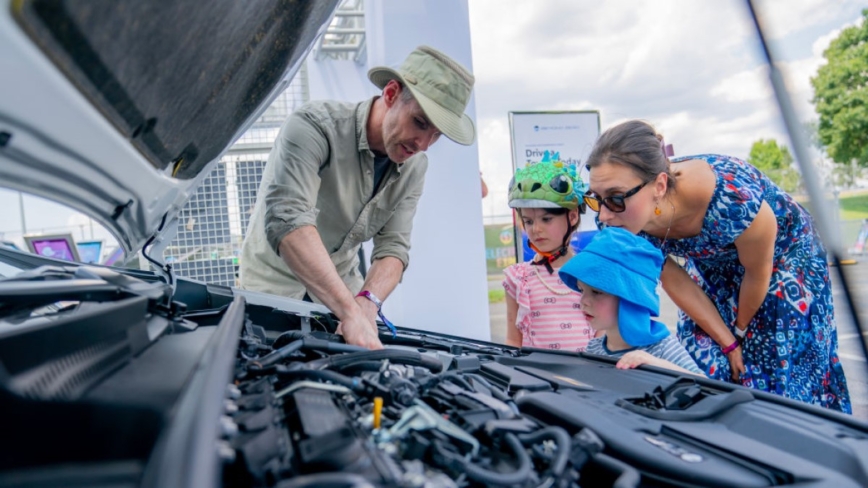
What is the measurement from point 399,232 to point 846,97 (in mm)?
18864

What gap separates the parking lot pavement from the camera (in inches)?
33.6

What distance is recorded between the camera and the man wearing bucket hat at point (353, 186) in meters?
1.75

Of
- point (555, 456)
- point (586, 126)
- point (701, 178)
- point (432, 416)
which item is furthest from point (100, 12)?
point (586, 126)

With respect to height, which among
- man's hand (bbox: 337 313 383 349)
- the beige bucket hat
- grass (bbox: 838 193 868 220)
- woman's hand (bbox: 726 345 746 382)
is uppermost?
the beige bucket hat

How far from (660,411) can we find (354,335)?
763 mm

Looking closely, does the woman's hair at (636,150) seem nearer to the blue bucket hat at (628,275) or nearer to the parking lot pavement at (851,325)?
the blue bucket hat at (628,275)

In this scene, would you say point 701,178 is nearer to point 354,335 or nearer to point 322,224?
point 354,335

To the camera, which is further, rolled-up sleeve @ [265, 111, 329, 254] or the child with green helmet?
the child with green helmet

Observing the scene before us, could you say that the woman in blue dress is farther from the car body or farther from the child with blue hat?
the car body

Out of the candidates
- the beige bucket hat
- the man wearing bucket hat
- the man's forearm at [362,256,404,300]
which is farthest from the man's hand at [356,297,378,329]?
the beige bucket hat

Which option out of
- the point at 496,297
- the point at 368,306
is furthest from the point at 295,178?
the point at 496,297

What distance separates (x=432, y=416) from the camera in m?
0.75

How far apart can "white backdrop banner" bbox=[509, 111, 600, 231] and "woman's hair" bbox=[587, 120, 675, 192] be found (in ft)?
7.93

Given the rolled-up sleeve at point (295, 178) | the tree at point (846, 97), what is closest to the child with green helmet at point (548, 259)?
the rolled-up sleeve at point (295, 178)
